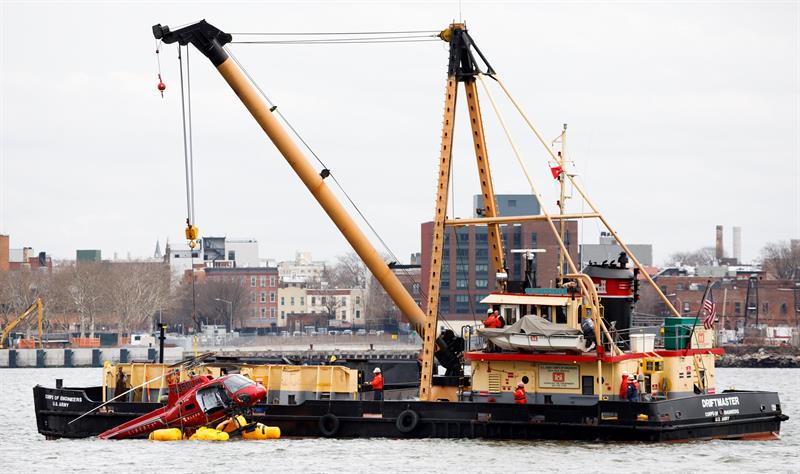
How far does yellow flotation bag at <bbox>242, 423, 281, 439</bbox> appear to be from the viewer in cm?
4478

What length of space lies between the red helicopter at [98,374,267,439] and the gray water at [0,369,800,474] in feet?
2.90

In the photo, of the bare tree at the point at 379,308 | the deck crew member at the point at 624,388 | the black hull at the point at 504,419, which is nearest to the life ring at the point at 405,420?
the black hull at the point at 504,419

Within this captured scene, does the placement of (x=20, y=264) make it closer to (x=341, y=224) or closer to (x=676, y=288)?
(x=676, y=288)

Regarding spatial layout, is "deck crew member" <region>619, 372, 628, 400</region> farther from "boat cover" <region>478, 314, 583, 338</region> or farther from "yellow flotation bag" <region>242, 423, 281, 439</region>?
"yellow flotation bag" <region>242, 423, 281, 439</region>

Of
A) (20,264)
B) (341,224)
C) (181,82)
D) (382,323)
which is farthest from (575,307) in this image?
(20,264)

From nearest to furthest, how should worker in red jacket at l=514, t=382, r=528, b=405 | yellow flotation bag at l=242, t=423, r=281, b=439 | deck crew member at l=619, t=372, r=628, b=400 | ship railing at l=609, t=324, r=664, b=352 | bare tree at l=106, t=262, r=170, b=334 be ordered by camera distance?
deck crew member at l=619, t=372, r=628, b=400
worker in red jacket at l=514, t=382, r=528, b=405
ship railing at l=609, t=324, r=664, b=352
yellow flotation bag at l=242, t=423, r=281, b=439
bare tree at l=106, t=262, r=170, b=334

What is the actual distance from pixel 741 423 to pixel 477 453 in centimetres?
881

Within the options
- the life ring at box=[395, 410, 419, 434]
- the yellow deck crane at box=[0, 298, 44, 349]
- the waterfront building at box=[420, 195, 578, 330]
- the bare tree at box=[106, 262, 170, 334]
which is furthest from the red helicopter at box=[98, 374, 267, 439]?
the bare tree at box=[106, 262, 170, 334]

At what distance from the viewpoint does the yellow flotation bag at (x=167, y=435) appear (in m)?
44.9

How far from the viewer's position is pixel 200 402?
4484 cm

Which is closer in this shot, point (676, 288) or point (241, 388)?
point (241, 388)

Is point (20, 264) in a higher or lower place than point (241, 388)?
higher

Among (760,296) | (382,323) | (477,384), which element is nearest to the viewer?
(477,384)

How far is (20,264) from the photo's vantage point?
18900cm
